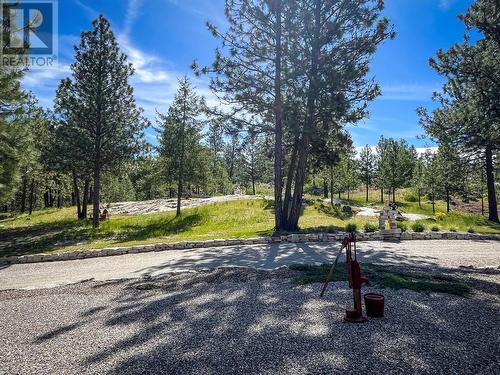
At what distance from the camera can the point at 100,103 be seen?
23172mm

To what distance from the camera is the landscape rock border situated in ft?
44.5

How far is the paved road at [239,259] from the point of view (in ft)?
33.0

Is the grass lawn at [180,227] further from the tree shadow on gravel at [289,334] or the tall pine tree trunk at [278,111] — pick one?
the tree shadow on gravel at [289,334]

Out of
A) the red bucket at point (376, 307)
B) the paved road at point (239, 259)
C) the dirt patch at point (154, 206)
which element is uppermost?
the dirt patch at point (154, 206)

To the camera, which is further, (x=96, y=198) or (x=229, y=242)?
(x=96, y=198)

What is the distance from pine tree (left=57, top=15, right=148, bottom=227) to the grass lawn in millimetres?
2633

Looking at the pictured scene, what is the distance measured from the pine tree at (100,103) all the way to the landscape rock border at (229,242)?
9.90 metres

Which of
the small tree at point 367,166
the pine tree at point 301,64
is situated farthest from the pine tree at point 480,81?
the small tree at point 367,166

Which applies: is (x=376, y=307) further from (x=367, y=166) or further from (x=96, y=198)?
(x=367, y=166)

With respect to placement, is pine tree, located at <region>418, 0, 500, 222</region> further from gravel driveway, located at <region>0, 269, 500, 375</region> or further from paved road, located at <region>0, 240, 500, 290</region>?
gravel driveway, located at <region>0, 269, 500, 375</region>

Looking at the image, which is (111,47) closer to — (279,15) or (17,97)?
(17,97)

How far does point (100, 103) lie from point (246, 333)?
72.7 feet

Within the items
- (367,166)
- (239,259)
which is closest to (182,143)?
(239,259)

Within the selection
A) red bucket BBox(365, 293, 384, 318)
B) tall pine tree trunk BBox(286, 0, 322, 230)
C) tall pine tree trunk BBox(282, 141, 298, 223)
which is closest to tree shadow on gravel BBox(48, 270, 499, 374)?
red bucket BBox(365, 293, 384, 318)
